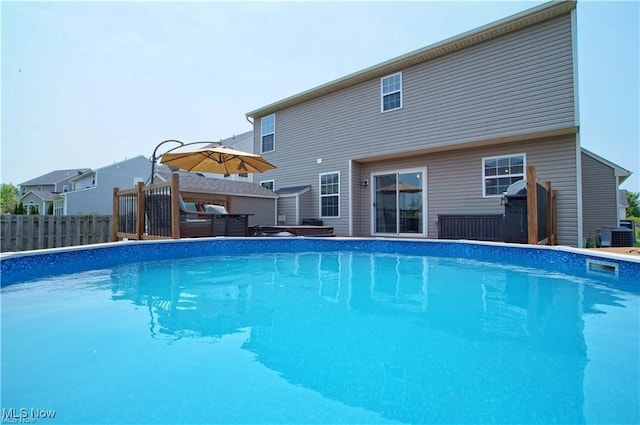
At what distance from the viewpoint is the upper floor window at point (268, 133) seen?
39.4 ft

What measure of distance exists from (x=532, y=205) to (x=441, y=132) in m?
3.38

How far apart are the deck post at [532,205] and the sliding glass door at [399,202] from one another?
11.3 ft

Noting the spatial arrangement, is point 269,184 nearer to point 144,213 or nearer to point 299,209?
point 299,209

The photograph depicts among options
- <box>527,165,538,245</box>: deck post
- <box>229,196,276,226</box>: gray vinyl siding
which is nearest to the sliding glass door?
<box>527,165,538,245</box>: deck post

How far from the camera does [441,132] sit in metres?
7.92

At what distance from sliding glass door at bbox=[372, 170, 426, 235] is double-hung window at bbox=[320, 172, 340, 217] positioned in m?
1.21

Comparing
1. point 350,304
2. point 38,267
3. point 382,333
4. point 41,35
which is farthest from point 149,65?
point 382,333

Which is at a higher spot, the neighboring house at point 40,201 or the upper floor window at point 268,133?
the upper floor window at point 268,133

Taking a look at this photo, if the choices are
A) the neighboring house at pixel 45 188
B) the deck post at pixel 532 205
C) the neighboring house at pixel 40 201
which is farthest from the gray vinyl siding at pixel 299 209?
the neighboring house at pixel 40 201

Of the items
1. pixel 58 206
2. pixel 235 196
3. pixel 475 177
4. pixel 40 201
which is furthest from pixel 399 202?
pixel 40 201

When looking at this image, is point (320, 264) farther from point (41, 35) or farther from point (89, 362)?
point (41, 35)

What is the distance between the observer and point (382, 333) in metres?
2.13

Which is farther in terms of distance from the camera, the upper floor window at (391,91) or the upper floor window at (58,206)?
the upper floor window at (58,206)

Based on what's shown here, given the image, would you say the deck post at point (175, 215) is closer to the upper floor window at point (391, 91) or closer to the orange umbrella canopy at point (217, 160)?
the orange umbrella canopy at point (217, 160)
